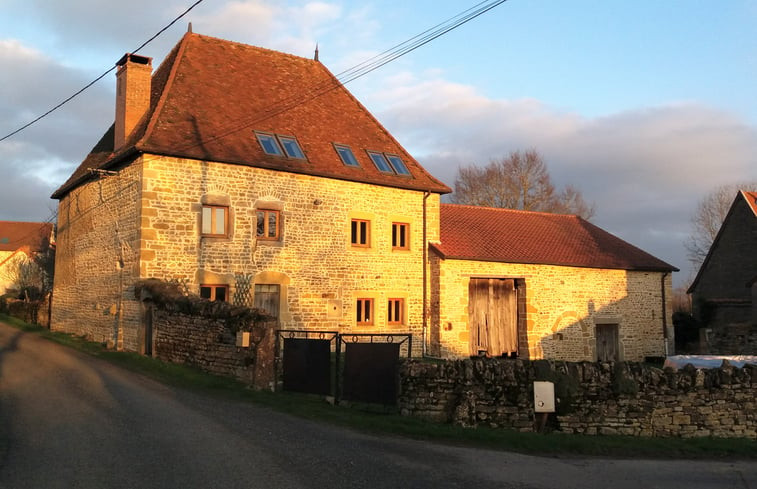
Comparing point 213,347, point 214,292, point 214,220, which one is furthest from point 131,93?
point 213,347

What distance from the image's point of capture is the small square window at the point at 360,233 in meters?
21.8

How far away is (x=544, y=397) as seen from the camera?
34.6ft

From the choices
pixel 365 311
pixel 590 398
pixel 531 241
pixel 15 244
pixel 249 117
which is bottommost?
pixel 590 398

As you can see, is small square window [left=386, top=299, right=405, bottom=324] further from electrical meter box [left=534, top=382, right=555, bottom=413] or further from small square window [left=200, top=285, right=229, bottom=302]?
electrical meter box [left=534, top=382, right=555, bottom=413]

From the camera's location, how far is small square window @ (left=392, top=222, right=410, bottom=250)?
74.7 ft

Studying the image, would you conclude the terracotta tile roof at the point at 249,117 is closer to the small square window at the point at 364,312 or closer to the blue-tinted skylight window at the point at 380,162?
the blue-tinted skylight window at the point at 380,162


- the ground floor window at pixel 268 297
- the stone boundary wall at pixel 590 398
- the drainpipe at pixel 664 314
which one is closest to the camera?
the stone boundary wall at pixel 590 398

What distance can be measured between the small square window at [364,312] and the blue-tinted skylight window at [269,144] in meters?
5.80

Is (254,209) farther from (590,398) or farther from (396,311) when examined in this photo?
(590,398)

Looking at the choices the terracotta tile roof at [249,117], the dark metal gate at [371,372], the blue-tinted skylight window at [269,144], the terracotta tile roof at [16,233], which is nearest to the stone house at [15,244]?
the terracotta tile roof at [16,233]

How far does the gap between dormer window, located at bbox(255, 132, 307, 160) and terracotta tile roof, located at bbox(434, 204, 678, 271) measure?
20.2 ft

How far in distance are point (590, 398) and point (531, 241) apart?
15317 mm

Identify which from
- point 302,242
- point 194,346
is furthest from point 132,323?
point 302,242

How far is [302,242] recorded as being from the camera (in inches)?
805
